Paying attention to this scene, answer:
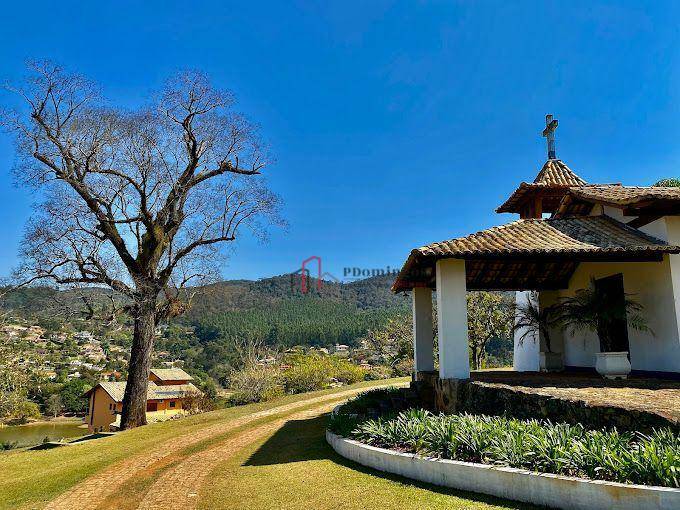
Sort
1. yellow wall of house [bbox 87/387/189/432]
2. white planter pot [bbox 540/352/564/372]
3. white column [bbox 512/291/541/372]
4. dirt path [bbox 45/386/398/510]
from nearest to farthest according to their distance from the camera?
dirt path [bbox 45/386/398/510]
white planter pot [bbox 540/352/564/372]
white column [bbox 512/291/541/372]
yellow wall of house [bbox 87/387/189/432]

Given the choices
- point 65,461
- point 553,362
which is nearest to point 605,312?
point 553,362

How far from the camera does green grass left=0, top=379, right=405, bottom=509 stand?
26.5 feet

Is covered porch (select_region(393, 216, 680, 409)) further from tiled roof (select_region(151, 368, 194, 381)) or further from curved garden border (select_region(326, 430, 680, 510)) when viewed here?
tiled roof (select_region(151, 368, 194, 381))

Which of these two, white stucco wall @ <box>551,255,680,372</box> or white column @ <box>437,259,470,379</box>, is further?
white stucco wall @ <box>551,255,680,372</box>

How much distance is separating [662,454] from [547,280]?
33.3 ft

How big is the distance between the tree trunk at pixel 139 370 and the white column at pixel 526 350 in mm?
12927

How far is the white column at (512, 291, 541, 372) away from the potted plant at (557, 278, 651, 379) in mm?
4946

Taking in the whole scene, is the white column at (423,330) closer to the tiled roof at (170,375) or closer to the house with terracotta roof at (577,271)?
the house with terracotta roof at (577,271)

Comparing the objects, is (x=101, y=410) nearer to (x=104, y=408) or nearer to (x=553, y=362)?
(x=104, y=408)

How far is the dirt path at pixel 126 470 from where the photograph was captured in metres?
7.41

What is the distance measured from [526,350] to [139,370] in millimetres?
13673

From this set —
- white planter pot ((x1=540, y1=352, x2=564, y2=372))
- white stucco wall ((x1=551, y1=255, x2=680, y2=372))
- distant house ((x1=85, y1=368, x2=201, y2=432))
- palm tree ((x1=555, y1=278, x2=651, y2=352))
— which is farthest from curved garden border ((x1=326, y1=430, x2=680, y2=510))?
distant house ((x1=85, y1=368, x2=201, y2=432))

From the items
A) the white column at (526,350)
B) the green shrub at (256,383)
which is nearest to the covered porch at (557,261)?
the white column at (526,350)

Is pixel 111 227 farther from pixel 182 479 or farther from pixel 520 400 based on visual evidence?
pixel 520 400
